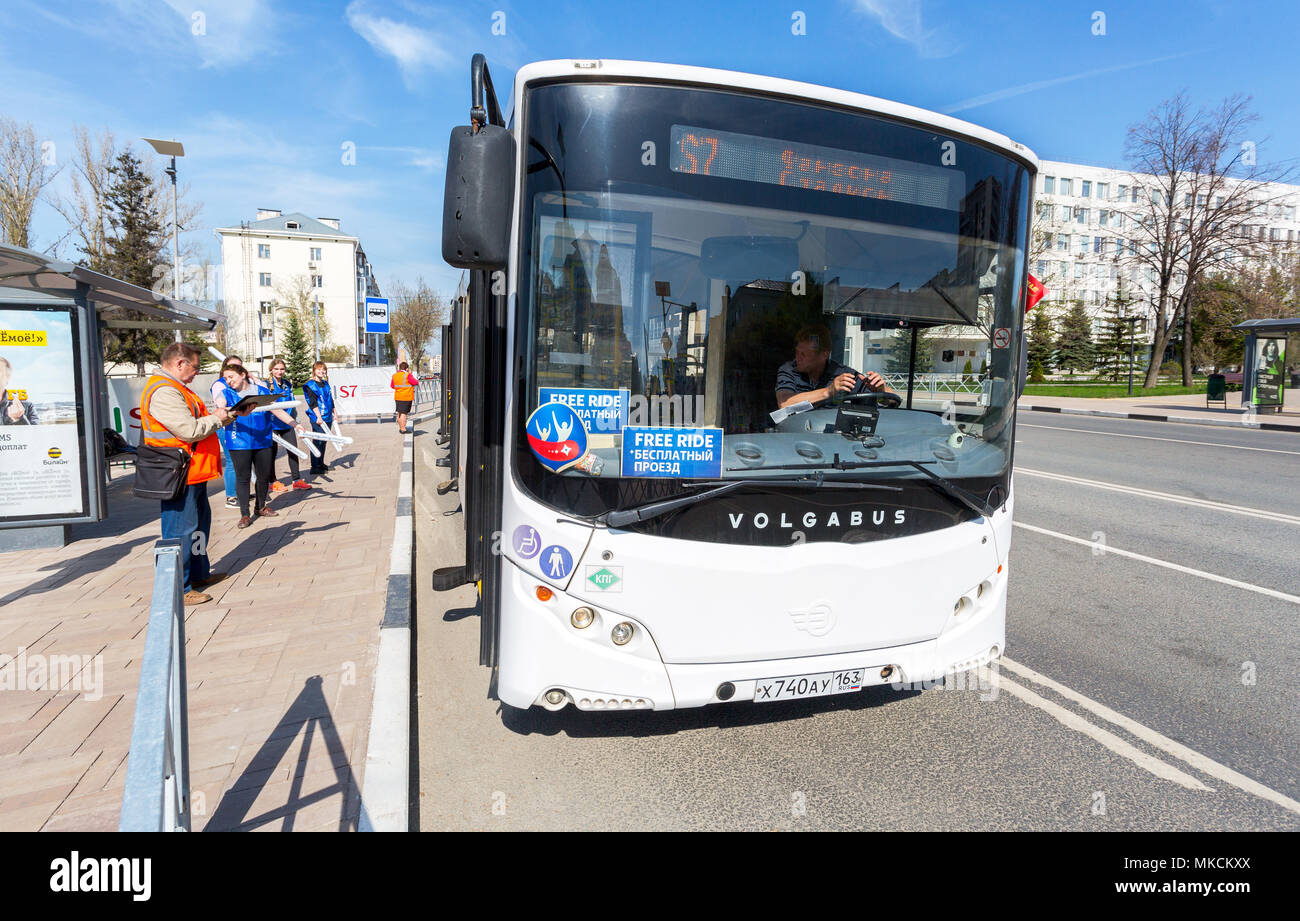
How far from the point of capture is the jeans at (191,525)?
5711 millimetres

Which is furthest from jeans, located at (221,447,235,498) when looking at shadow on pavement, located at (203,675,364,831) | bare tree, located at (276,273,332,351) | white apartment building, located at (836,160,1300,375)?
bare tree, located at (276,273,332,351)

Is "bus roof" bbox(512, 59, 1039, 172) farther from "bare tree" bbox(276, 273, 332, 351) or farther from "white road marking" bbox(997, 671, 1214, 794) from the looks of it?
"bare tree" bbox(276, 273, 332, 351)

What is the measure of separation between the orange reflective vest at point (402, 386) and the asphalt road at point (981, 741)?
47.2 feet

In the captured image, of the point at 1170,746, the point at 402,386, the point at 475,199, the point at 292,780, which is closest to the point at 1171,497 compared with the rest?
the point at 1170,746

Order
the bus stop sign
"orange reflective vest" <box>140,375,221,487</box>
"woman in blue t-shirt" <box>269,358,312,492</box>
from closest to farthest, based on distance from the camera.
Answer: "orange reflective vest" <box>140,375,221,487</box>, "woman in blue t-shirt" <box>269,358,312,492</box>, the bus stop sign

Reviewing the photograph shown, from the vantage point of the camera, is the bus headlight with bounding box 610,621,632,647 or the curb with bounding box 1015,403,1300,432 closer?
the bus headlight with bounding box 610,621,632,647

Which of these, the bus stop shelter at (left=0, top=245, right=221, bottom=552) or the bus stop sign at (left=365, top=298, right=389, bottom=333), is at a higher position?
the bus stop sign at (left=365, top=298, right=389, bottom=333)

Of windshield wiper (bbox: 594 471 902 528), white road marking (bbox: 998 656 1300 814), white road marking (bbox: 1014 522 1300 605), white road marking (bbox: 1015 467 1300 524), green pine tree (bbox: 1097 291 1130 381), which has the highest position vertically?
green pine tree (bbox: 1097 291 1130 381)

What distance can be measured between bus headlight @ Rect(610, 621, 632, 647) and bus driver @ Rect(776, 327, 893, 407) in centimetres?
117

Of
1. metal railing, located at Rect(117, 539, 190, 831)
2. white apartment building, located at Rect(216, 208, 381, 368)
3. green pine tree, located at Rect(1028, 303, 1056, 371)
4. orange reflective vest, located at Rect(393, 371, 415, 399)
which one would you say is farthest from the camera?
white apartment building, located at Rect(216, 208, 381, 368)

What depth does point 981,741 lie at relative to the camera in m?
3.83

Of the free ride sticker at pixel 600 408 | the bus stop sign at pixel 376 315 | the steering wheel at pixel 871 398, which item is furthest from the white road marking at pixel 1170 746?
the bus stop sign at pixel 376 315

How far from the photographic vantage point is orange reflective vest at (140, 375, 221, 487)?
542 cm
